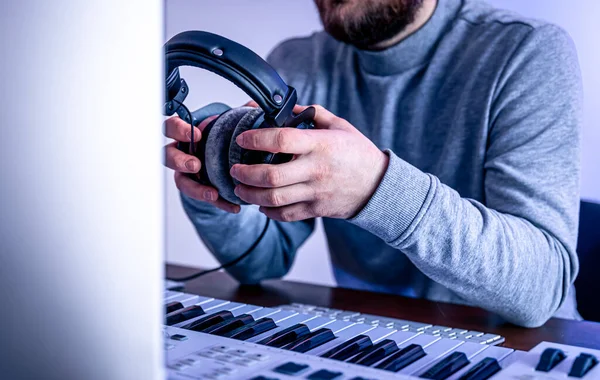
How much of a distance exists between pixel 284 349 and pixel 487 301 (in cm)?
36

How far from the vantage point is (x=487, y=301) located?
0.77 meters

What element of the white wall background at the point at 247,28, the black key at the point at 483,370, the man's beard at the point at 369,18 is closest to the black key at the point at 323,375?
the black key at the point at 483,370

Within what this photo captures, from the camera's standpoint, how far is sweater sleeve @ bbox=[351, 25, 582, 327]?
67 cm

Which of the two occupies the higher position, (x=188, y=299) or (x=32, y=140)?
(x=32, y=140)

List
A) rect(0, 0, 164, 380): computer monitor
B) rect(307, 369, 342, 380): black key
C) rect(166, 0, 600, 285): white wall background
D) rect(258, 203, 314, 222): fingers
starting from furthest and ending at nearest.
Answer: rect(166, 0, 600, 285): white wall background
rect(258, 203, 314, 222): fingers
rect(307, 369, 342, 380): black key
rect(0, 0, 164, 380): computer monitor

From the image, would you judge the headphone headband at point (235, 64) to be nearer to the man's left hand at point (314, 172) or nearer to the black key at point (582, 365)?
the man's left hand at point (314, 172)

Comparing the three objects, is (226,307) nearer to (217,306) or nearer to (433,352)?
(217,306)

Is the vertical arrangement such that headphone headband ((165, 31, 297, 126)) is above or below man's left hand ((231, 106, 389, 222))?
above

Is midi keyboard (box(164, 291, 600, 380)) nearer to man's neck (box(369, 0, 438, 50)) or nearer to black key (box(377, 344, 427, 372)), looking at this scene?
black key (box(377, 344, 427, 372))

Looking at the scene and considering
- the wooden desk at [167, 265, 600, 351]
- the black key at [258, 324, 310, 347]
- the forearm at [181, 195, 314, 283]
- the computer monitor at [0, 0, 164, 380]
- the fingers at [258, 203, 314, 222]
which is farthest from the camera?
the forearm at [181, 195, 314, 283]

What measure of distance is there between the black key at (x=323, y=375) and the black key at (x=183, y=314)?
0.65ft

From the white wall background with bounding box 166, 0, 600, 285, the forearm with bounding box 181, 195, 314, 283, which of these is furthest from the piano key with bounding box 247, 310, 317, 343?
the white wall background with bounding box 166, 0, 600, 285

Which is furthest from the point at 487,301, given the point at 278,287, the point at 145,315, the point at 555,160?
the point at 145,315

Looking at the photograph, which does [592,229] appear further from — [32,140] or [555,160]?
[32,140]
